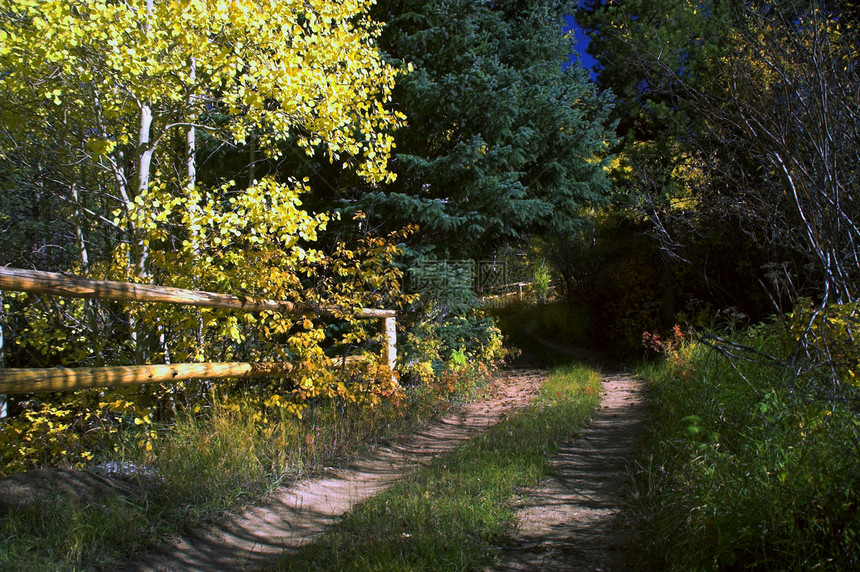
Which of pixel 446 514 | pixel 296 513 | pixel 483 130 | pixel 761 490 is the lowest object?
pixel 296 513

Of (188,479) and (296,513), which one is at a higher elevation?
(188,479)

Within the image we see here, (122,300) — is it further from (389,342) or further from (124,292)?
(389,342)

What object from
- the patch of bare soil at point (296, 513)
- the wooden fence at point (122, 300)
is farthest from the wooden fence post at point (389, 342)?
the wooden fence at point (122, 300)

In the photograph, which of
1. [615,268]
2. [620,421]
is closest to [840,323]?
[620,421]

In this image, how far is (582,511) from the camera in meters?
3.72

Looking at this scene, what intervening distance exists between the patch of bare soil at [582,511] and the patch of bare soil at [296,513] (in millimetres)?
1317

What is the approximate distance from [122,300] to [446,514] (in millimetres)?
3006

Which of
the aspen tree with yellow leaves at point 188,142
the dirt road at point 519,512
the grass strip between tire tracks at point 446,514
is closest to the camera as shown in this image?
the grass strip between tire tracks at point 446,514

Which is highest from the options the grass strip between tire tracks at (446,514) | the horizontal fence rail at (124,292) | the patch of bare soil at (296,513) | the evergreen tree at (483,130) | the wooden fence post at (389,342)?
the evergreen tree at (483,130)

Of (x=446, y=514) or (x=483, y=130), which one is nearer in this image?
(x=446, y=514)

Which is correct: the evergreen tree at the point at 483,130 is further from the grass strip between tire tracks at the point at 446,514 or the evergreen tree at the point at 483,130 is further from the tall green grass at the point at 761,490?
the tall green grass at the point at 761,490

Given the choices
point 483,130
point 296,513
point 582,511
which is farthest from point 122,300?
point 483,130

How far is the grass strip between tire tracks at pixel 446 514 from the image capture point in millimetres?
2994

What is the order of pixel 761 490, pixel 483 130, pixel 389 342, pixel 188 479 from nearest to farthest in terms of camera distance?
pixel 761 490, pixel 188 479, pixel 389 342, pixel 483 130
